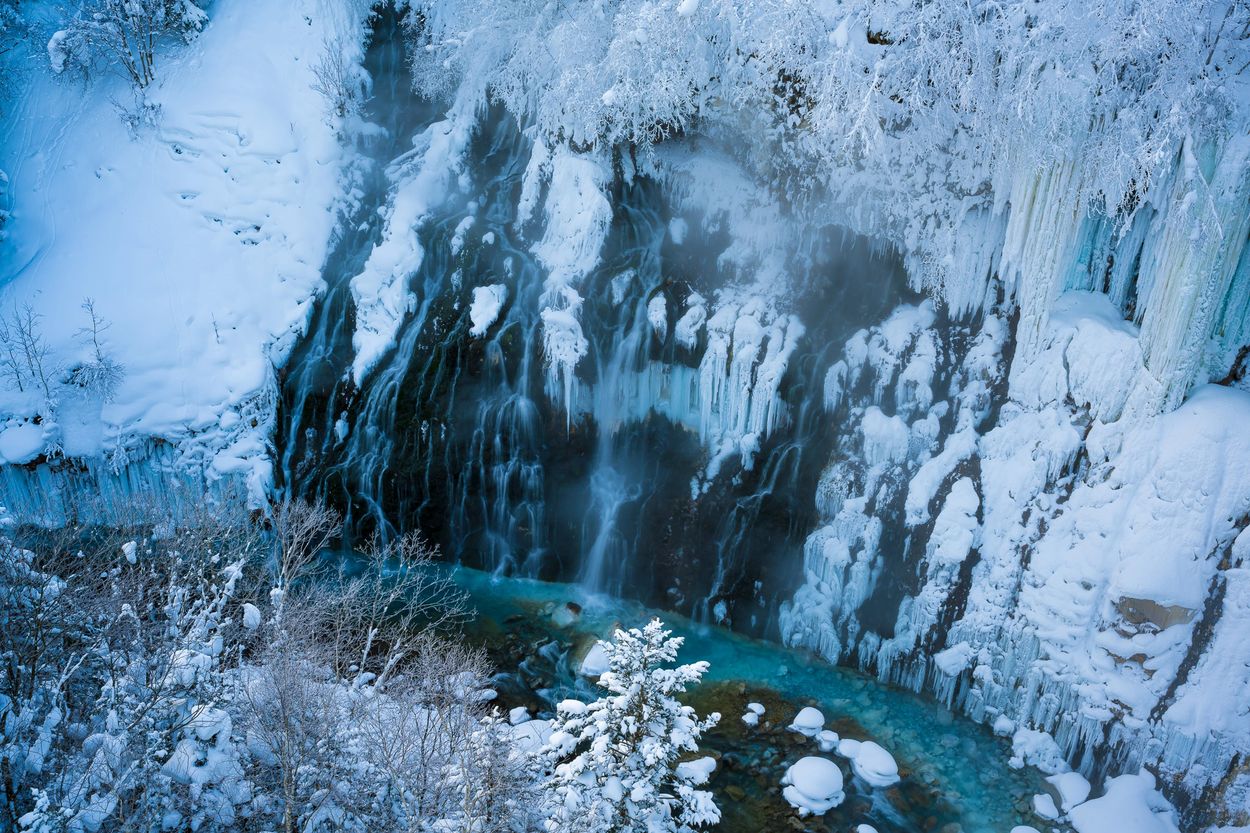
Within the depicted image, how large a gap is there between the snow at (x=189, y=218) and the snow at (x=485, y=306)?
360cm

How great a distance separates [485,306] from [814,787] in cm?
987

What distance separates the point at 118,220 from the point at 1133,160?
1830cm

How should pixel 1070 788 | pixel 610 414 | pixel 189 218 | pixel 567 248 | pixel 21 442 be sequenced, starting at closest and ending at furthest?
pixel 1070 788, pixel 21 442, pixel 610 414, pixel 567 248, pixel 189 218

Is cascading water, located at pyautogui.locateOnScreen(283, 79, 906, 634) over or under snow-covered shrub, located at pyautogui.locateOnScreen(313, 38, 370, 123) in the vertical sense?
under

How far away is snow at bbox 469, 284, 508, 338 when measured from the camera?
47.2ft

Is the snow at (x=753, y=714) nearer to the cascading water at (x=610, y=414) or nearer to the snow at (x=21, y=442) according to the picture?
the cascading water at (x=610, y=414)

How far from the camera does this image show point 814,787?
10375 mm

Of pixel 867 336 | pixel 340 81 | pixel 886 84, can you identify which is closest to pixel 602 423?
pixel 867 336

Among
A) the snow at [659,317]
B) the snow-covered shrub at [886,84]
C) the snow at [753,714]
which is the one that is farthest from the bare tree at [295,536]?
the snow-covered shrub at [886,84]

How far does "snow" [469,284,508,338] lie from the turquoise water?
195 inches

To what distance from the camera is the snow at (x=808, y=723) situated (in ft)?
37.8

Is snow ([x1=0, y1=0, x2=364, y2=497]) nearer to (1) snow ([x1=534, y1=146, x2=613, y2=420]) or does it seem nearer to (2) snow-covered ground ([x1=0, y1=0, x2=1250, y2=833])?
(2) snow-covered ground ([x1=0, y1=0, x2=1250, y2=833])

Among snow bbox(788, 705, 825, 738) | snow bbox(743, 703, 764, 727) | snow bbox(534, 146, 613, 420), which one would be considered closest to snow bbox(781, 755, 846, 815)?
snow bbox(788, 705, 825, 738)

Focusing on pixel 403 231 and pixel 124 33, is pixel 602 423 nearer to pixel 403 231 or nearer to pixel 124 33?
pixel 403 231
